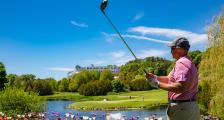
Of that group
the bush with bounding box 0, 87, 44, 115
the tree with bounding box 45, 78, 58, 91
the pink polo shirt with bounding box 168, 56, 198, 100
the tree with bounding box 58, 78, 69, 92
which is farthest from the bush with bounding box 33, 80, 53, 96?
the pink polo shirt with bounding box 168, 56, 198, 100

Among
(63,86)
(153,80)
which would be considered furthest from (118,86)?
(153,80)

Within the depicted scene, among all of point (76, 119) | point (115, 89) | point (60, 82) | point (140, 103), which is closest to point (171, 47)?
point (76, 119)

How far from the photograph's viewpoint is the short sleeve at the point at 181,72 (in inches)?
215

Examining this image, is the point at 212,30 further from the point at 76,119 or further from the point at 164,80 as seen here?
the point at 164,80

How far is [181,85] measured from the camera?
541cm

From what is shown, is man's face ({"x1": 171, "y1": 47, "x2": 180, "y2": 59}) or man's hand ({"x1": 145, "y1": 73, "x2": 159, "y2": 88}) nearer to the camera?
man's hand ({"x1": 145, "y1": 73, "x2": 159, "y2": 88})

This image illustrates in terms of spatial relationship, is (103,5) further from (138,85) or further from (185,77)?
(138,85)

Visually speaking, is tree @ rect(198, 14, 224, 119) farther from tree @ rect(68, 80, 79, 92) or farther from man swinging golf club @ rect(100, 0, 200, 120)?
tree @ rect(68, 80, 79, 92)

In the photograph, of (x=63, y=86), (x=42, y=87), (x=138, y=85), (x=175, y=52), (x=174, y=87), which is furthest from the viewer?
(x=63, y=86)

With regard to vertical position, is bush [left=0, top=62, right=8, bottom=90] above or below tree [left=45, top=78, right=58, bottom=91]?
below

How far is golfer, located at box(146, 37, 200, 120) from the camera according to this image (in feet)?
17.9

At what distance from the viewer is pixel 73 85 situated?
373 ft

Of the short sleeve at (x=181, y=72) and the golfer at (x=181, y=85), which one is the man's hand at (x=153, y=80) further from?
the short sleeve at (x=181, y=72)

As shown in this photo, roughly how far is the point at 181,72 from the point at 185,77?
78 millimetres
